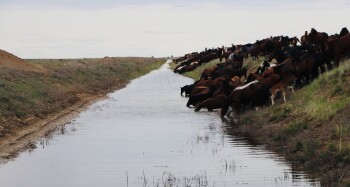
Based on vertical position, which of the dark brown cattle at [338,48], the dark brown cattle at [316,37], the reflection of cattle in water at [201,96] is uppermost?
the dark brown cattle at [316,37]

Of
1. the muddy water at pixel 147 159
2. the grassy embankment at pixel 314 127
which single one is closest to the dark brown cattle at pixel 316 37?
the grassy embankment at pixel 314 127

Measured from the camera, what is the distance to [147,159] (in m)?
14.8

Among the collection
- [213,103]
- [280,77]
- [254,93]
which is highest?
[280,77]

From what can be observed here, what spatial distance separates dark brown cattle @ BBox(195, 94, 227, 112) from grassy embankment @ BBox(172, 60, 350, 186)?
3.39 metres

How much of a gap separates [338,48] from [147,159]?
40.6 ft

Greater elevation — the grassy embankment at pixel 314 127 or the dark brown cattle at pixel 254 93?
the dark brown cattle at pixel 254 93

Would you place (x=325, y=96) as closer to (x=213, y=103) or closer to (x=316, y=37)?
(x=213, y=103)

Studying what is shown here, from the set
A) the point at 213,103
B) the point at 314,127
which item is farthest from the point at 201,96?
the point at 314,127

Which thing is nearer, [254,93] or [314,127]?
[314,127]

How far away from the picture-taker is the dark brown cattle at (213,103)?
2581 cm

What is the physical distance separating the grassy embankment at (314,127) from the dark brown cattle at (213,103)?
3.39 metres

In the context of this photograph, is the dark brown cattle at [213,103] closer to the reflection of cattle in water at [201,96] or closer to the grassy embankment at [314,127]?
the reflection of cattle in water at [201,96]

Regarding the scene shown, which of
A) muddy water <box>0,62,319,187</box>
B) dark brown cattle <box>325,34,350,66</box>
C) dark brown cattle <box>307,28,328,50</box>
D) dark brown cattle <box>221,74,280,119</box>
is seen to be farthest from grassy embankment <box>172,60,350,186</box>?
dark brown cattle <box>307,28,328,50</box>

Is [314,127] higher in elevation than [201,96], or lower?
lower
